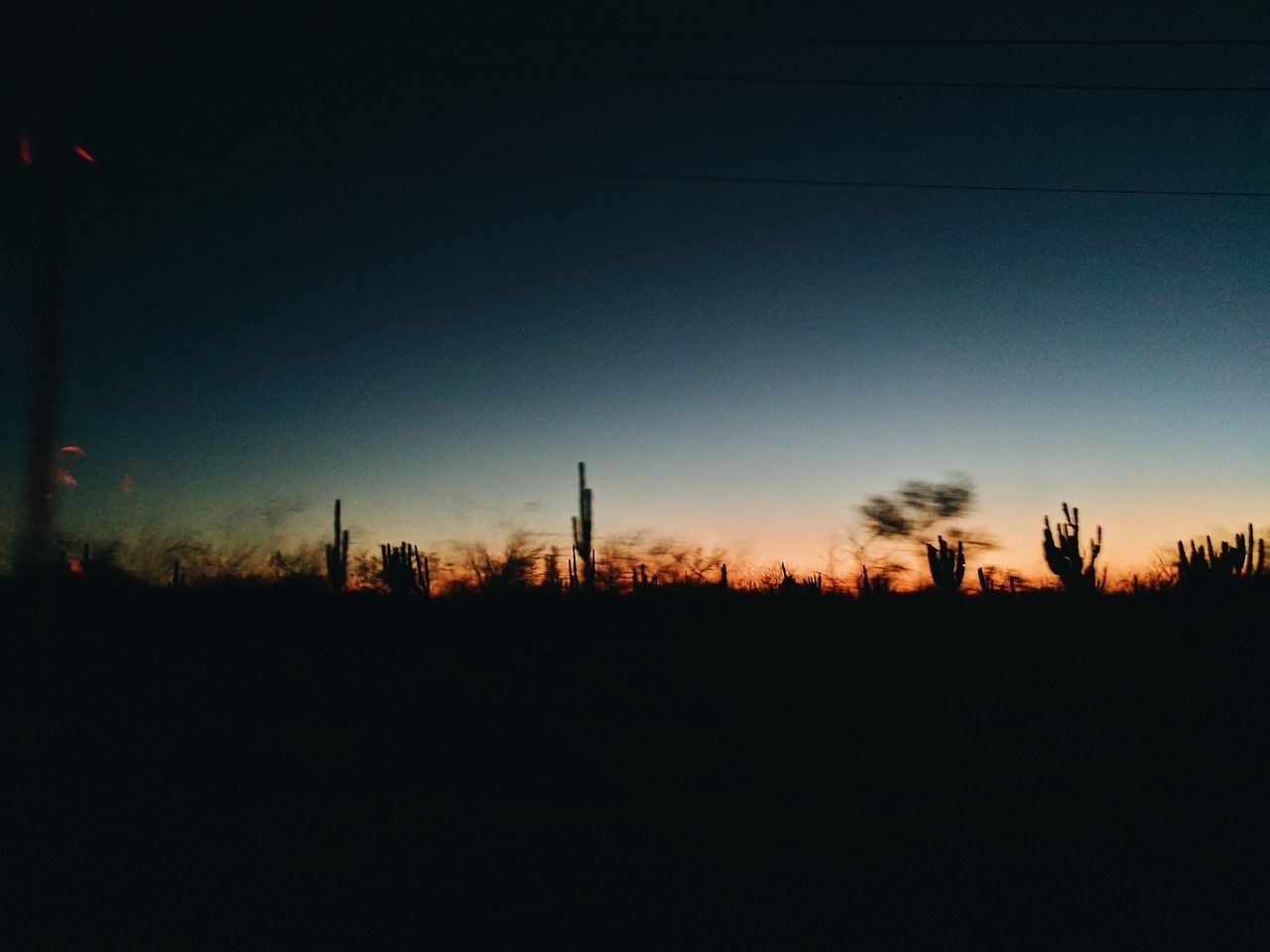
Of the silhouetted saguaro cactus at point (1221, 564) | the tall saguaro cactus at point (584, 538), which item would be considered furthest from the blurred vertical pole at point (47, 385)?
the silhouetted saguaro cactus at point (1221, 564)

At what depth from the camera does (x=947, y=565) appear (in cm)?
2391

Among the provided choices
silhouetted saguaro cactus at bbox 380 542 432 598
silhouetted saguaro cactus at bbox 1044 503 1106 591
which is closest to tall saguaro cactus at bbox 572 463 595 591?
silhouetted saguaro cactus at bbox 380 542 432 598

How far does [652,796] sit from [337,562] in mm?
20329

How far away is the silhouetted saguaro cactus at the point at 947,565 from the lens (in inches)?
930

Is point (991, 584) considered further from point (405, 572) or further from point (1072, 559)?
point (405, 572)

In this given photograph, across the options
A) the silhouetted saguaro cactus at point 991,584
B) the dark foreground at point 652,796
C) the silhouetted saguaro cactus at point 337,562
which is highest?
the silhouetted saguaro cactus at point 337,562

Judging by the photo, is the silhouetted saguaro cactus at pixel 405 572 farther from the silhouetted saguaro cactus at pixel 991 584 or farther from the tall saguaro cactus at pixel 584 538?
the silhouetted saguaro cactus at pixel 991 584

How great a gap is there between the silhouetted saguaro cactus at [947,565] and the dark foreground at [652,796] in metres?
9.19

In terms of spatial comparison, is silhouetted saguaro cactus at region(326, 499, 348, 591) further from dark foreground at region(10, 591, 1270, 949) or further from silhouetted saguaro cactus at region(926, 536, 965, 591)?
silhouetted saguaro cactus at region(926, 536, 965, 591)

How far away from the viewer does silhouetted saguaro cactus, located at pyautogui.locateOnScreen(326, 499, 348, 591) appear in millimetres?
23516

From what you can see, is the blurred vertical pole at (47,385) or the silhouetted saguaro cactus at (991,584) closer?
the blurred vertical pole at (47,385)

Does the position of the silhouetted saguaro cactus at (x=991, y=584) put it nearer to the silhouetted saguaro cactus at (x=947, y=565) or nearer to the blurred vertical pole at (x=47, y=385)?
the silhouetted saguaro cactus at (x=947, y=565)

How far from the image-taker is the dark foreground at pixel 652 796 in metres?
4.29

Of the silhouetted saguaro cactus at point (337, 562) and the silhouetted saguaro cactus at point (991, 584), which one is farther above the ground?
the silhouetted saguaro cactus at point (337, 562)
